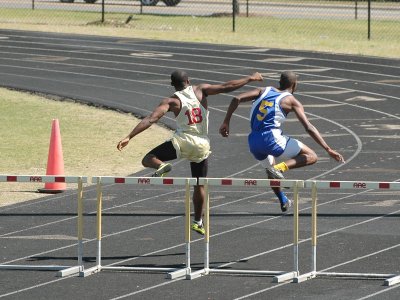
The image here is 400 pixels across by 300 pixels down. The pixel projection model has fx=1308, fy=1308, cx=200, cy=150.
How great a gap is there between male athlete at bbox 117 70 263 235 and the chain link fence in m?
29.6

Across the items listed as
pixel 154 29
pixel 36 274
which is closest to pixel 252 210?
pixel 36 274

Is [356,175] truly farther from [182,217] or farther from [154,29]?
[154,29]

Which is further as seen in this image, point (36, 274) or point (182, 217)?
point (182, 217)

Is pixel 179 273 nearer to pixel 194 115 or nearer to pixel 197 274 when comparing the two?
pixel 197 274

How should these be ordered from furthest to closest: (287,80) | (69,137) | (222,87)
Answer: (69,137) → (287,80) → (222,87)

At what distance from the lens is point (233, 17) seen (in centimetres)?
4662

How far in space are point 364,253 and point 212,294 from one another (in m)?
2.66

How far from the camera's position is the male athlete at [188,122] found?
49.3 feet

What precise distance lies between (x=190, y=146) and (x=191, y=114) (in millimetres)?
371

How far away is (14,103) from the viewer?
31.9 m

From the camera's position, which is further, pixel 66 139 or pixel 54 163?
pixel 66 139

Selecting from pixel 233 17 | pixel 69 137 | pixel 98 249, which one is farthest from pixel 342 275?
pixel 233 17

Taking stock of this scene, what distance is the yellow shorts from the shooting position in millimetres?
15102

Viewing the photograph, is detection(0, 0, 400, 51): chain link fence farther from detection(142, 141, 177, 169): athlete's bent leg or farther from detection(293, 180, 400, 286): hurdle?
detection(293, 180, 400, 286): hurdle
